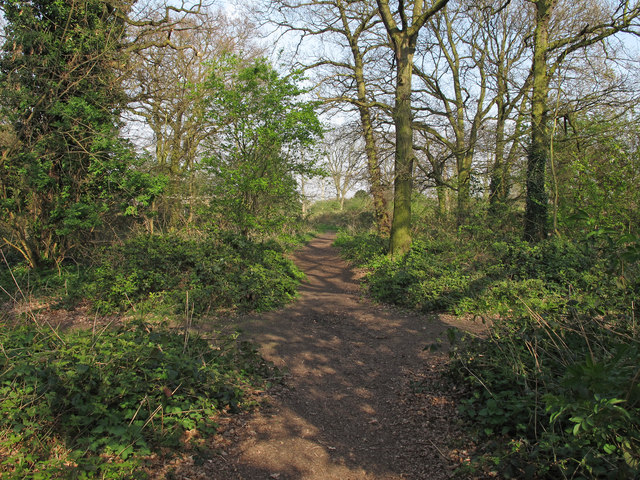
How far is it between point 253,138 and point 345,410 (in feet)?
28.3

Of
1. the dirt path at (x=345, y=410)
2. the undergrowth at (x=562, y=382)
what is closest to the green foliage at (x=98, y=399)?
the dirt path at (x=345, y=410)

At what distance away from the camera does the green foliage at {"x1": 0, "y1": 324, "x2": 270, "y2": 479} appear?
10.4ft

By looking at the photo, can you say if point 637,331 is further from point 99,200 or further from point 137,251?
point 99,200

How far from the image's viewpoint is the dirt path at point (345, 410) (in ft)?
12.0

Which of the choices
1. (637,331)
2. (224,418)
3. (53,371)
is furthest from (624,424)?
(53,371)

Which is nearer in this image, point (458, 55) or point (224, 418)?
point (224, 418)

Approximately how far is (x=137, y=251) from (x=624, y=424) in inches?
379

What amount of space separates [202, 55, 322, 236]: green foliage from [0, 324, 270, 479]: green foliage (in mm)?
7297

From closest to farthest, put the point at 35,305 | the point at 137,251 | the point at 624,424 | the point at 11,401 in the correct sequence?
the point at 624,424, the point at 11,401, the point at 35,305, the point at 137,251

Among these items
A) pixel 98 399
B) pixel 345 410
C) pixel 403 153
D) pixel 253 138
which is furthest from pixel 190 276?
pixel 403 153

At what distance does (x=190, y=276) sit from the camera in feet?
30.8

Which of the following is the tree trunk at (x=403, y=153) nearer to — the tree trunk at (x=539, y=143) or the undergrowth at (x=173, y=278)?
the tree trunk at (x=539, y=143)

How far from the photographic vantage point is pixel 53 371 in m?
3.72

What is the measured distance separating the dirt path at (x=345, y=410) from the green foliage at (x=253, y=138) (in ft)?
14.7
